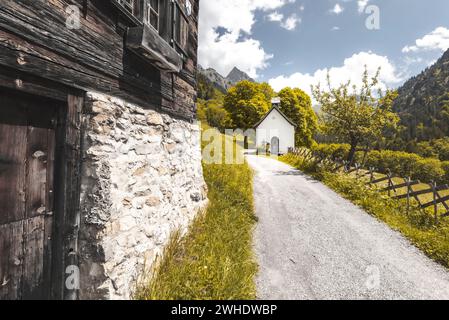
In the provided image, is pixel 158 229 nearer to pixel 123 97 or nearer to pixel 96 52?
pixel 123 97

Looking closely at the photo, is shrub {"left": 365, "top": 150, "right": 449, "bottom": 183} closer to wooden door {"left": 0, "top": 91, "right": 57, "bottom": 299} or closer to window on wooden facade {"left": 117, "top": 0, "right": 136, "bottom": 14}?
window on wooden facade {"left": 117, "top": 0, "right": 136, "bottom": 14}

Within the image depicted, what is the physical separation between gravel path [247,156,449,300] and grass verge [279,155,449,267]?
29 centimetres

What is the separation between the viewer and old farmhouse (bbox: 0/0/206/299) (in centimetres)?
218

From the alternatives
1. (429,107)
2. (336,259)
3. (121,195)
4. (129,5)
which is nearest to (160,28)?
(129,5)

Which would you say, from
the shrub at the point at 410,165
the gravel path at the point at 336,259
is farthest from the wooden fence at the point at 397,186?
the shrub at the point at 410,165

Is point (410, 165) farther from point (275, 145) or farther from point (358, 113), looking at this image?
point (358, 113)

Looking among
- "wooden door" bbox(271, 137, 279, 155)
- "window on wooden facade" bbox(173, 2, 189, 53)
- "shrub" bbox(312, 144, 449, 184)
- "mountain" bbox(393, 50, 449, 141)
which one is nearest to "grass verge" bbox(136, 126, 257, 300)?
"window on wooden facade" bbox(173, 2, 189, 53)

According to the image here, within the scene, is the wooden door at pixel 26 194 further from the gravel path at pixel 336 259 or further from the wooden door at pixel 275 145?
the wooden door at pixel 275 145

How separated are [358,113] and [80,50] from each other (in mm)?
14829

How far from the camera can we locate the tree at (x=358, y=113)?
13.8 m

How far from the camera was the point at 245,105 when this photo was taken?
33.3m

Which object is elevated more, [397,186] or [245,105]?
[245,105]

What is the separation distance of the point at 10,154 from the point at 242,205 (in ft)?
19.7
